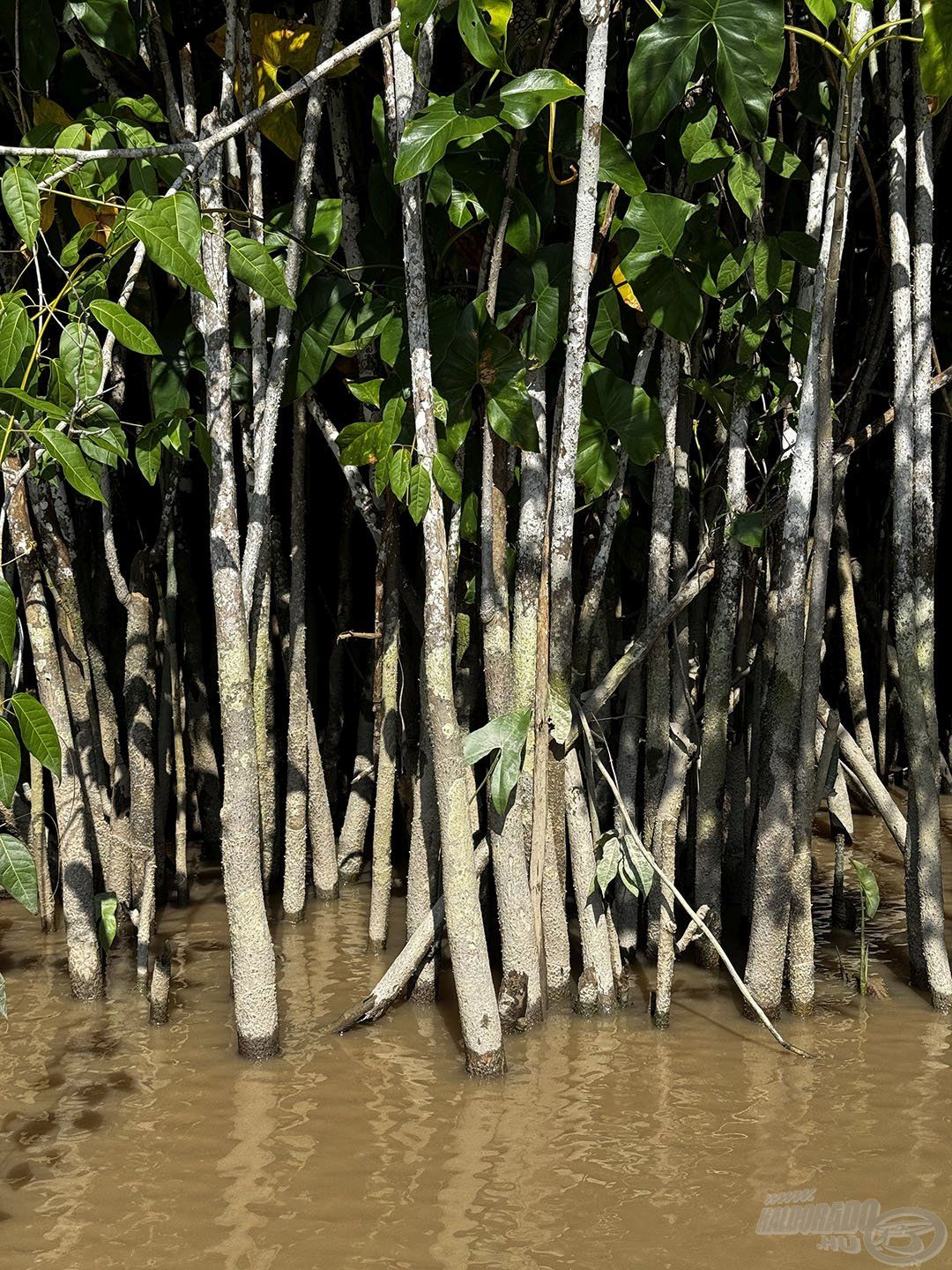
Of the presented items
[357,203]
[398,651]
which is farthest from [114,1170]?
[357,203]

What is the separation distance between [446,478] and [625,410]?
634mm

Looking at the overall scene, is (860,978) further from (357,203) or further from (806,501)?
(357,203)

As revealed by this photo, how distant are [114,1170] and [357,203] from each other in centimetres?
273

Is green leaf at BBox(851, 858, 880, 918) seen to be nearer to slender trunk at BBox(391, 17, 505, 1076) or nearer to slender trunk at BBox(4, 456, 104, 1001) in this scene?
slender trunk at BBox(391, 17, 505, 1076)

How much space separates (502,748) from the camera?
3.05 metres

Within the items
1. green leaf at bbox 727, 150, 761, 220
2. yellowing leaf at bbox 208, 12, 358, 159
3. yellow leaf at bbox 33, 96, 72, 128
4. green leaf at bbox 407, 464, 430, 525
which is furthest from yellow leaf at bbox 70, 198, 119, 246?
green leaf at bbox 727, 150, 761, 220

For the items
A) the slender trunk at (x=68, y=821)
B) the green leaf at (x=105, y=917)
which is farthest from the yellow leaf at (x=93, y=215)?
the green leaf at (x=105, y=917)

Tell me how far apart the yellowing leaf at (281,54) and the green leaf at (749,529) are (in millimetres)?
1543

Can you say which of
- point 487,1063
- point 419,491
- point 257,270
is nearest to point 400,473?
point 419,491

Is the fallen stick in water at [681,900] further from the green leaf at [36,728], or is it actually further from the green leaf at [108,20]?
the green leaf at [108,20]

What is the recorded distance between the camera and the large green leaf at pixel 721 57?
2678mm

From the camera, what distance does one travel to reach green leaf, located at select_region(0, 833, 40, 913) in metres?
2.59

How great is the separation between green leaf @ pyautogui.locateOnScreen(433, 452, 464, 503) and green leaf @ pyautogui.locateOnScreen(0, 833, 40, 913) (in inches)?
46.9

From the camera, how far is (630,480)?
4.12 meters
